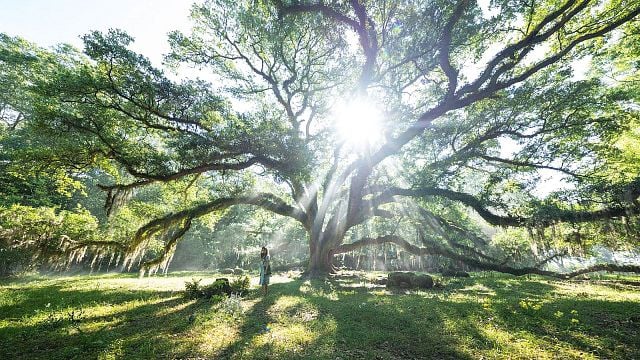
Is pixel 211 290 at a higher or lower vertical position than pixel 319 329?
higher

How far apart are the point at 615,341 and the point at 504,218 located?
7222 mm

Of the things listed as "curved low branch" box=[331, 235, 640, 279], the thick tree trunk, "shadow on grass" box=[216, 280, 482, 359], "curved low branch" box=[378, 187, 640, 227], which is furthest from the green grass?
the thick tree trunk

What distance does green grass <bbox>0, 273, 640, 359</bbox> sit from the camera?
513 cm

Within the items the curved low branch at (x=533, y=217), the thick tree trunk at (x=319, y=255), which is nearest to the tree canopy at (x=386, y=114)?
the curved low branch at (x=533, y=217)

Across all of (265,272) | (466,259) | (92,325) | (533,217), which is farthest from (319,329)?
(466,259)

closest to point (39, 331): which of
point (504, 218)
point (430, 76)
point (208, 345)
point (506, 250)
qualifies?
point (208, 345)

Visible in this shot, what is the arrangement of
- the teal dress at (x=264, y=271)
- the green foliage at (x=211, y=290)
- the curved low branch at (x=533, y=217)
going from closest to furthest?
the curved low branch at (x=533, y=217) → the green foliage at (x=211, y=290) → the teal dress at (x=264, y=271)

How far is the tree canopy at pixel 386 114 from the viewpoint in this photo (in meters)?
10.6

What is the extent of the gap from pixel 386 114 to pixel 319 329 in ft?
34.7

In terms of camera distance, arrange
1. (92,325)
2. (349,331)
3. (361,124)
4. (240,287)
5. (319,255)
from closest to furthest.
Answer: (349,331) → (92,325) → (240,287) → (361,124) → (319,255)

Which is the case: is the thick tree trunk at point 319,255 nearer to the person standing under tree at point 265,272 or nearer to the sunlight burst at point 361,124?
the sunlight burst at point 361,124

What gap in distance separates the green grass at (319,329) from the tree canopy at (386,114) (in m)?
4.83

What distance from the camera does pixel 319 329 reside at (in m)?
6.51

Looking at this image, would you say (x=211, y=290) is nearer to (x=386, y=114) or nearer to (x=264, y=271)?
(x=264, y=271)
